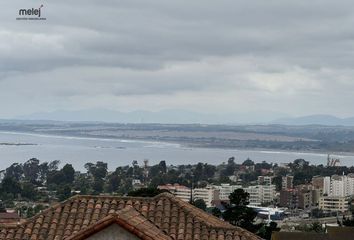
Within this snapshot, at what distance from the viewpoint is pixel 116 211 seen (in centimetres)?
560

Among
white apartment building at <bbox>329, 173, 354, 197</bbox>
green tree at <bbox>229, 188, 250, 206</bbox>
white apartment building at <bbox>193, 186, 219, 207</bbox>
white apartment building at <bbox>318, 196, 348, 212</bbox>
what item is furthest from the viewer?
white apartment building at <bbox>329, 173, 354, 197</bbox>

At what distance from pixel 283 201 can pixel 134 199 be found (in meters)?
75.7

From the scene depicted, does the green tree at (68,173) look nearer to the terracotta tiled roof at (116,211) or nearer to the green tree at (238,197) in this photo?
the green tree at (238,197)

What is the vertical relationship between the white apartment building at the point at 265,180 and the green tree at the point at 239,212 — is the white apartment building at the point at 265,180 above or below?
below

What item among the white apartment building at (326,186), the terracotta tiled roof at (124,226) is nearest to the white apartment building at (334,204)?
the white apartment building at (326,186)

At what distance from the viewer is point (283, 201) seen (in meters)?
80.3

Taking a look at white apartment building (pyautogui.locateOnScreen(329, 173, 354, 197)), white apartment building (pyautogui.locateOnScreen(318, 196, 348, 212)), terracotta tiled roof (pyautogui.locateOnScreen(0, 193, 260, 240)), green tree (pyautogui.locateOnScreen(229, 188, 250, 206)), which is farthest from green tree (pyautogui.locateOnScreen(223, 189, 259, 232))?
white apartment building (pyautogui.locateOnScreen(329, 173, 354, 197))

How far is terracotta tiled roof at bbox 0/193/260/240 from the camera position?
5.69 meters

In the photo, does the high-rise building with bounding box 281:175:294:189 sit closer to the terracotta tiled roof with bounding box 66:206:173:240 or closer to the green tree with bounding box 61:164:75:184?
the green tree with bounding box 61:164:75:184

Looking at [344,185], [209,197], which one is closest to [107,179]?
[209,197]

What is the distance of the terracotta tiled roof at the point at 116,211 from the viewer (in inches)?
224

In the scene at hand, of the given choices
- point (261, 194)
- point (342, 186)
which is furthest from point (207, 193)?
point (342, 186)

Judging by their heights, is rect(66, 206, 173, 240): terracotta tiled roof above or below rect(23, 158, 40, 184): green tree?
above

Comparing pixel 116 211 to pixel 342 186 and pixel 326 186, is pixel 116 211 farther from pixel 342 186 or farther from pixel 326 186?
pixel 342 186
